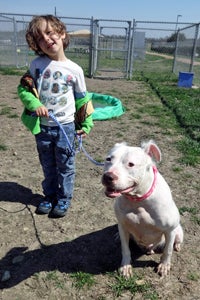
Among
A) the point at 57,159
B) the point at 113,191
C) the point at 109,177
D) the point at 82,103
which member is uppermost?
the point at 82,103

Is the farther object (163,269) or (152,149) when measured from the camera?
(163,269)

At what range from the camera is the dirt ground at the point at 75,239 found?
275 centimetres

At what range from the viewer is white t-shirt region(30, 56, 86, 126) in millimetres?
3211

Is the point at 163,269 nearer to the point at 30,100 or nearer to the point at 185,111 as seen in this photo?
the point at 30,100

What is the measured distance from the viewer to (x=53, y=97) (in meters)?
3.25

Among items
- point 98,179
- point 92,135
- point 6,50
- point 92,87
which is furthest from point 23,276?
point 6,50

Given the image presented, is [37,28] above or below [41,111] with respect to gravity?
above

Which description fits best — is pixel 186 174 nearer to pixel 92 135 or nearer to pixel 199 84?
pixel 92 135

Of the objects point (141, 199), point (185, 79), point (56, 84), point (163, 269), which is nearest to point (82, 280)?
point (163, 269)

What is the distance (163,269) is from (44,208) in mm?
1468

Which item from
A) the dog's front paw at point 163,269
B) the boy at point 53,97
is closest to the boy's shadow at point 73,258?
the dog's front paw at point 163,269

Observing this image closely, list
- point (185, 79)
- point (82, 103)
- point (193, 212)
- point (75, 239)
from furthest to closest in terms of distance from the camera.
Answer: point (185, 79), point (193, 212), point (82, 103), point (75, 239)

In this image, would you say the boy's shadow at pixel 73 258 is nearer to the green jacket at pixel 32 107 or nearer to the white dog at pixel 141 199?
the white dog at pixel 141 199

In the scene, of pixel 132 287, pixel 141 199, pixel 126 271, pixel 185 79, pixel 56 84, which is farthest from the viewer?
pixel 185 79
